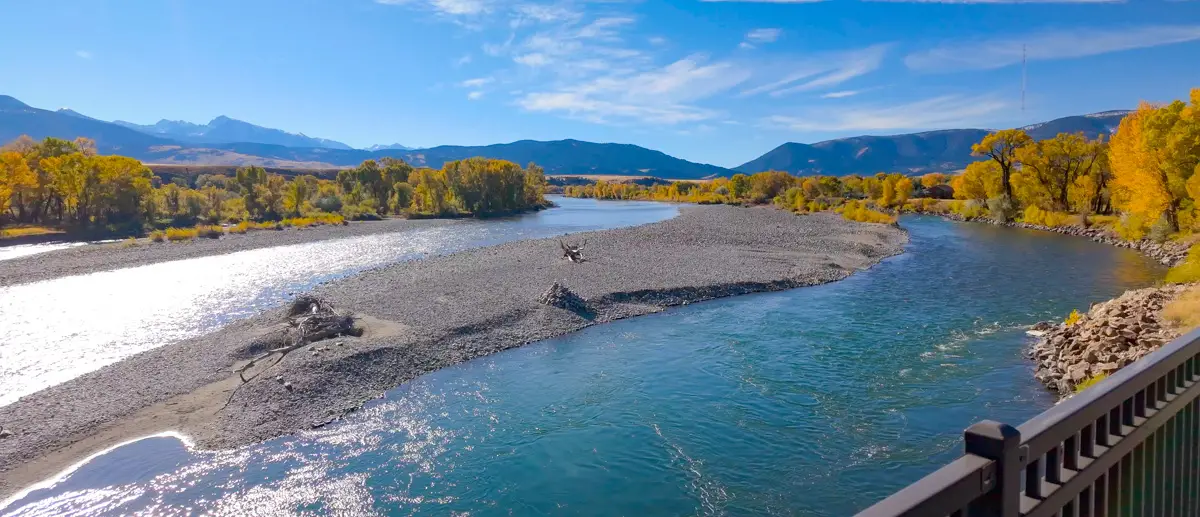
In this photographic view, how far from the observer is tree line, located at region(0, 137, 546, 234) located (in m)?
55.0

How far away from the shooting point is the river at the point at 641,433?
10289mm

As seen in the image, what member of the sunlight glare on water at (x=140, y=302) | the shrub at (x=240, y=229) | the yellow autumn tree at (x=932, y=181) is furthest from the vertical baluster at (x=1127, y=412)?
the yellow autumn tree at (x=932, y=181)

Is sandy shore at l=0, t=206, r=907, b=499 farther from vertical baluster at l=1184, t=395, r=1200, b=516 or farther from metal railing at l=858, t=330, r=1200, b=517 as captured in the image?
vertical baluster at l=1184, t=395, r=1200, b=516

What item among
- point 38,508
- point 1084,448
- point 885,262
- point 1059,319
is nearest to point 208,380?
point 38,508

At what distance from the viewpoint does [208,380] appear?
15672 millimetres

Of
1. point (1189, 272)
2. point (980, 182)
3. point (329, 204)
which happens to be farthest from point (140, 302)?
point (980, 182)

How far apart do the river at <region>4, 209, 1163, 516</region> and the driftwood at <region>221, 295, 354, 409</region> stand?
421 cm

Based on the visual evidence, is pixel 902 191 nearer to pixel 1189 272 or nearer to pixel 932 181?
pixel 932 181

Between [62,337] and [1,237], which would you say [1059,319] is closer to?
[62,337]

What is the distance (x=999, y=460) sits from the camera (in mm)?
2359

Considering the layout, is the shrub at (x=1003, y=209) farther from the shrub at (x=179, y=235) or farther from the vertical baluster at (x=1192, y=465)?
the shrub at (x=179, y=235)

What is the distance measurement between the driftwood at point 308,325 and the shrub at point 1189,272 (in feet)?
94.9

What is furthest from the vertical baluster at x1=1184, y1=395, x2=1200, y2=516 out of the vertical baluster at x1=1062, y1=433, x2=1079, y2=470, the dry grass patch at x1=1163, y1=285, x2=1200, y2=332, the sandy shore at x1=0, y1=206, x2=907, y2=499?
the sandy shore at x1=0, y1=206, x2=907, y2=499

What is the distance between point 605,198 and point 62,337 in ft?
484
